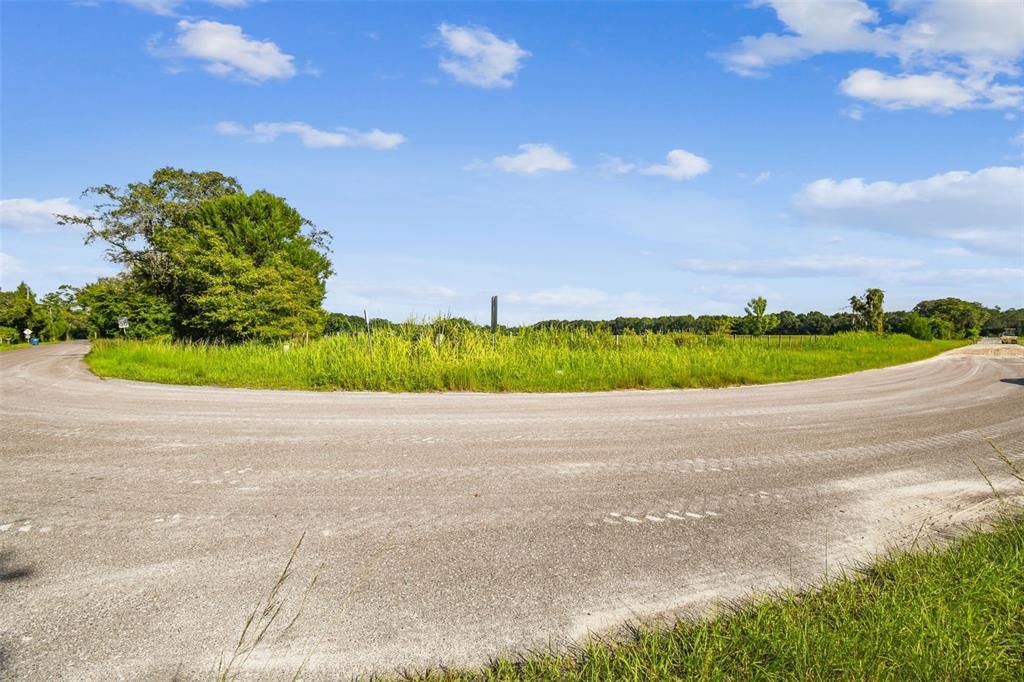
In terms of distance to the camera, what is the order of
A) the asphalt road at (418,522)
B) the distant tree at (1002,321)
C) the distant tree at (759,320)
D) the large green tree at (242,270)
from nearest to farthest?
the asphalt road at (418,522) → the large green tree at (242,270) → the distant tree at (759,320) → the distant tree at (1002,321)

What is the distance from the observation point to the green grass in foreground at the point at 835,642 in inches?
90.3

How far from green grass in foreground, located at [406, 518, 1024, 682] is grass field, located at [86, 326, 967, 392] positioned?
34.0ft

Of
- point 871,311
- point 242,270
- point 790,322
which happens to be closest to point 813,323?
point 790,322

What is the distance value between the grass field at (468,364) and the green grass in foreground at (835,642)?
10.4 m

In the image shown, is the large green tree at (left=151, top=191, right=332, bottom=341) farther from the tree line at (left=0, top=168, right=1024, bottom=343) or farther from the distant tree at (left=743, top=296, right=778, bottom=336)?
the distant tree at (left=743, top=296, right=778, bottom=336)

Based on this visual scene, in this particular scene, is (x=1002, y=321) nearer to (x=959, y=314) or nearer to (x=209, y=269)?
(x=959, y=314)

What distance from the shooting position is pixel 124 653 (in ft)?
8.25

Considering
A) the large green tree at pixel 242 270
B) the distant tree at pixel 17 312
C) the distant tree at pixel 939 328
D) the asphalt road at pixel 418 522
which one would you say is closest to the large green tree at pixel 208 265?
the large green tree at pixel 242 270

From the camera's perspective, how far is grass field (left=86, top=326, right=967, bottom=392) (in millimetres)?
13719

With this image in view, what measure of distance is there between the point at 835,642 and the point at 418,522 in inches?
100

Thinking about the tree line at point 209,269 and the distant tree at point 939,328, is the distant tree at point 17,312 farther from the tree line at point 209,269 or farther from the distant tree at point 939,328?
the distant tree at point 939,328

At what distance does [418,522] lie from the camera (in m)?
4.02

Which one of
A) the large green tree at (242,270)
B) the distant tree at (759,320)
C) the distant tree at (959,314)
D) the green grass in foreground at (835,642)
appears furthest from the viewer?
the distant tree at (959,314)

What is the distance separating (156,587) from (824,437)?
719cm
